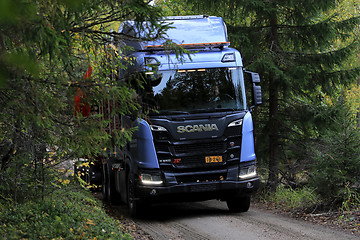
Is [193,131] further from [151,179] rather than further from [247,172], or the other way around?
[247,172]

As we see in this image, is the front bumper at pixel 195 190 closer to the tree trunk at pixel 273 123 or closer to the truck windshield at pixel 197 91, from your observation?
the truck windshield at pixel 197 91

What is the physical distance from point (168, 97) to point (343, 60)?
21.1 feet

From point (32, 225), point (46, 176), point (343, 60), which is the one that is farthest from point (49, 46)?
point (343, 60)

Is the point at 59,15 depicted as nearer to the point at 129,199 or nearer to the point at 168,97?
the point at 168,97

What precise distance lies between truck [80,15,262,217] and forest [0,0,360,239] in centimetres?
109

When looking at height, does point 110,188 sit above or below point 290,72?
below

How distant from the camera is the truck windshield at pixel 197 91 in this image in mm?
10578

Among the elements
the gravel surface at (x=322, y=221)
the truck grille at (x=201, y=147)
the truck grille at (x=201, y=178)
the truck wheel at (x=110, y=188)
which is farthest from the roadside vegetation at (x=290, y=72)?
the truck wheel at (x=110, y=188)

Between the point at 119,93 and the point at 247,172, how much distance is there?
5.33 metres

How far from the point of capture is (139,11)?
5984mm

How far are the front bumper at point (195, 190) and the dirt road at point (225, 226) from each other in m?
0.51

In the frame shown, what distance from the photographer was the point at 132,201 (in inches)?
446

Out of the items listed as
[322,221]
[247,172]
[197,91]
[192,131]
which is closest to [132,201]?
[192,131]

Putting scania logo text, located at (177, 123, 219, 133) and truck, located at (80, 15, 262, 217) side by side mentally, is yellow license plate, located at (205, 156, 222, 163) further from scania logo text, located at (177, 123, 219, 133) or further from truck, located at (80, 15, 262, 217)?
scania logo text, located at (177, 123, 219, 133)
